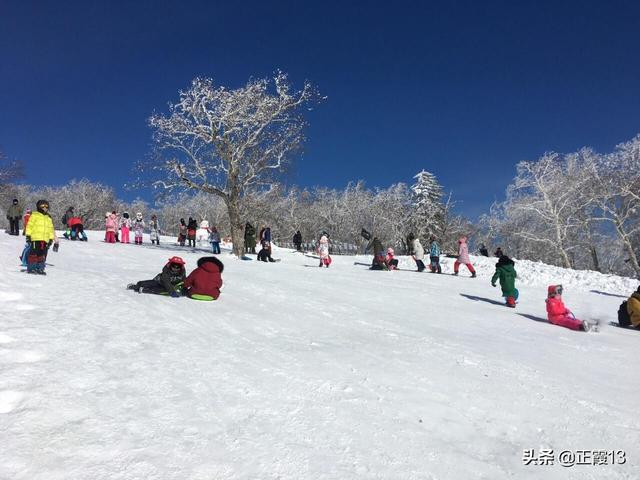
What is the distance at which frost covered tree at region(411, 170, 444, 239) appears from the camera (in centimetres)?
5203

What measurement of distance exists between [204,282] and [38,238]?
3837mm

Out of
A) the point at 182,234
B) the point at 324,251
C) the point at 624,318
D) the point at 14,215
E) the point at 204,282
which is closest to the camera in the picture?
the point at 204,282

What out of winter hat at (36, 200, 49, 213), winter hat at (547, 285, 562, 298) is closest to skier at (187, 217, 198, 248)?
winter hat at (36, 200, 49, 213)

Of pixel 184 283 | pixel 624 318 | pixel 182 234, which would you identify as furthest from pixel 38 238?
pixel 182 234

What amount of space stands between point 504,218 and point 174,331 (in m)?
43.4

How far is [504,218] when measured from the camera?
144ft

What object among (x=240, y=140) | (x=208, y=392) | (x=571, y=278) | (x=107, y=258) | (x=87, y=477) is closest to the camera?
(x=87, y=477)

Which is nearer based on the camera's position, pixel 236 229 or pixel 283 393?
pixel 283 393

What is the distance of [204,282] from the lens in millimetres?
9094

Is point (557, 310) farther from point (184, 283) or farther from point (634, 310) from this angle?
point (184, 283)

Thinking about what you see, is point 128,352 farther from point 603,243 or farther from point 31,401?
point 603,243

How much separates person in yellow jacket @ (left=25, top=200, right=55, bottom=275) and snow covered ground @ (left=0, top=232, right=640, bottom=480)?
62 centimetres

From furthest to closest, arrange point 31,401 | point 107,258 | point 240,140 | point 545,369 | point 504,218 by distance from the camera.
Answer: point 504,218 → point 240,140 → point 107,258 → point 545,369 → point 31,401

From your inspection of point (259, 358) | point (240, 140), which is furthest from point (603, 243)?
point (259, 358)
